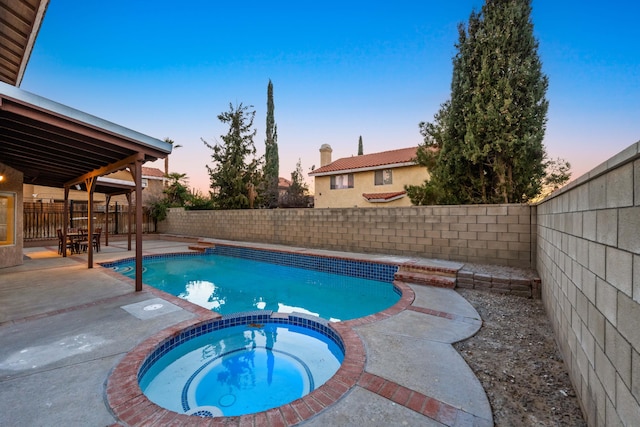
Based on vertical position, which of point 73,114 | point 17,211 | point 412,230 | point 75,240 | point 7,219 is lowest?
point 75,240

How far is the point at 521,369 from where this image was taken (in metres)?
2.75

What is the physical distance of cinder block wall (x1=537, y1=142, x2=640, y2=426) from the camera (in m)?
1.24

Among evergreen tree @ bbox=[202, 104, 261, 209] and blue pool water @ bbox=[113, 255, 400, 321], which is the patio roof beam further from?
evergreen tree @ bbox=[202, 104, 261, 209]

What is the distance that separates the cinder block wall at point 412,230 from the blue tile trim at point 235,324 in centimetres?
507

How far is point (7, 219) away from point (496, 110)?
1381 centimetres

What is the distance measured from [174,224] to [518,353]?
17681 mm

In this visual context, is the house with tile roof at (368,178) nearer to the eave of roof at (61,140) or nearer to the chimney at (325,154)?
the chimney at (325,154)

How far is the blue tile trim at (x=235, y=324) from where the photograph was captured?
10.2 ft

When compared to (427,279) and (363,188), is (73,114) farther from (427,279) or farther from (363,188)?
(363,188)

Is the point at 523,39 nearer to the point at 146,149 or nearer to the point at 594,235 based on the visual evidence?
the point at 594,235

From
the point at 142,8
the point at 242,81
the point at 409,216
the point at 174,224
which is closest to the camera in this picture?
the point at 409,216

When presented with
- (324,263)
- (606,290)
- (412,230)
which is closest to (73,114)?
(606,290)

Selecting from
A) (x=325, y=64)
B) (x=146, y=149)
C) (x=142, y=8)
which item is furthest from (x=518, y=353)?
(x=142, y=8)

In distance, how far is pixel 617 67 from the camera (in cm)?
719
